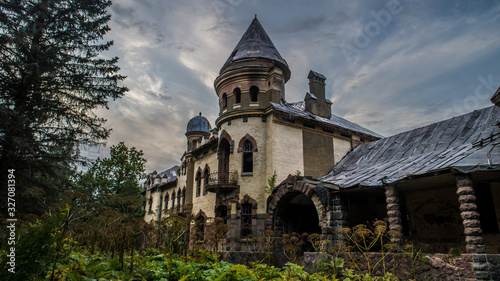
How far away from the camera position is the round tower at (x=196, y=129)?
99.8 ft

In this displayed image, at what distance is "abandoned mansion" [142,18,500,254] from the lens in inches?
483

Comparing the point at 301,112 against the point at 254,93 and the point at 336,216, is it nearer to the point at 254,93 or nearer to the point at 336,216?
the point at 254,93

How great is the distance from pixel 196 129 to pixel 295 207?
15102 millimetres

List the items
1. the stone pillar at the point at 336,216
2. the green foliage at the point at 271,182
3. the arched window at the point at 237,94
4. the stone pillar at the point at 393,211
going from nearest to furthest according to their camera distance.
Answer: the stone pillar at the point at 393,211 → the stone pillar at the point at 336,216 → the green foliage at the point at 271,182 → the arched window at the point at 237,94

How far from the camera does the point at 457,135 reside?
1552cm

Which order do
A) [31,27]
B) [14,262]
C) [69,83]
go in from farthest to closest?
[69,83]
[31,27]
[14,262]

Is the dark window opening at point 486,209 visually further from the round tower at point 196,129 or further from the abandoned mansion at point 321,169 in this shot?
the round tower at point 196,129

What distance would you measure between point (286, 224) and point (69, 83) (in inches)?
523

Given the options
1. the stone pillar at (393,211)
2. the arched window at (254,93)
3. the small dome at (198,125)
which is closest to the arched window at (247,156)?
the arched window at (254,93)

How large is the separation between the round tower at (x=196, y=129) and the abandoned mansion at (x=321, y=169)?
259cm

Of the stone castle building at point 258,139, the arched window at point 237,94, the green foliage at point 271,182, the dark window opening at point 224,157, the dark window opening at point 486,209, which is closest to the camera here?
the dark window opening at point 486,209

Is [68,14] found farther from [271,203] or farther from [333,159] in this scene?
[333,159]

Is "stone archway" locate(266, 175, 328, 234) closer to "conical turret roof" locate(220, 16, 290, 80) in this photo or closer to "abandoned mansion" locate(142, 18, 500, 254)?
"abandoned mansion" locate(142, 18, 500, 254)

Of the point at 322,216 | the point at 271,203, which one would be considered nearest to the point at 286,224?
the point at 271,203
